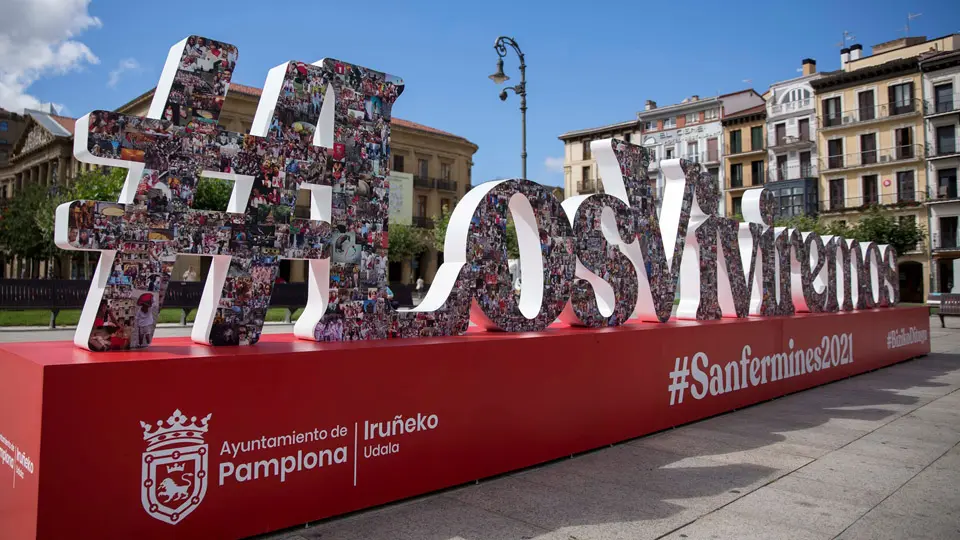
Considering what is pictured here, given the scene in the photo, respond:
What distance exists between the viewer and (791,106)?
46344mm

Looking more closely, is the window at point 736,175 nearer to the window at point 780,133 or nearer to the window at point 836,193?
the window at point 780,133

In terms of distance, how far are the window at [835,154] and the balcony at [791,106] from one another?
297 centimetres

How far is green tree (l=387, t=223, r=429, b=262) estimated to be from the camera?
44125 millimetres

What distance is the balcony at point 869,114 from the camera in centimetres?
4062

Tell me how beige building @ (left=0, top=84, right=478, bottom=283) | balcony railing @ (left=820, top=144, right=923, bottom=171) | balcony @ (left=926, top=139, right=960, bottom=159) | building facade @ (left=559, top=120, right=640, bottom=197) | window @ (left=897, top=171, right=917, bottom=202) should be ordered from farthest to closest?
building facade @ (left=559, top=120, right=640, bottom=197) < beige building @ (left=0, top=84, right=478, bottom=283) < balcony railing @ (left=820, top=144, right=923, bottom=171) < window @ (left=897, top=171, right=917, bottom=202) < balcony @ (left=926, top=139, right=960, bottom=159)

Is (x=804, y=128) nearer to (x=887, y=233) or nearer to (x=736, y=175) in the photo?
(x=736, y=175)

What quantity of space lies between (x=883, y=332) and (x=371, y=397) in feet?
35.4

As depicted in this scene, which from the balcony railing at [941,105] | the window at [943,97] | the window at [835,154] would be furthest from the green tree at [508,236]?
the window at [943,97]

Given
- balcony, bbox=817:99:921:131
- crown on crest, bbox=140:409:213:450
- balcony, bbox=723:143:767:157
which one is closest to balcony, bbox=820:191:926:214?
balcony, bbox=817:99:921:131

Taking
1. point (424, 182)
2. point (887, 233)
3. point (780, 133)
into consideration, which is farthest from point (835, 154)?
point (424, 182)

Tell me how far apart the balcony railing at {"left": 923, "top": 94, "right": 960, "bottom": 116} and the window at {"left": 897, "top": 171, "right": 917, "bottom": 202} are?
370 cm

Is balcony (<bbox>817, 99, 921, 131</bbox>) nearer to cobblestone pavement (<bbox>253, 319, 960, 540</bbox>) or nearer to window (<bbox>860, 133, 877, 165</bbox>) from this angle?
window (<bbox>860, 133, 877, 165</bbox>)

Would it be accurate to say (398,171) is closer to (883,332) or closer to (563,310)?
(883,332)

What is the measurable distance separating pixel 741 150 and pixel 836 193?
7646 millimetres
